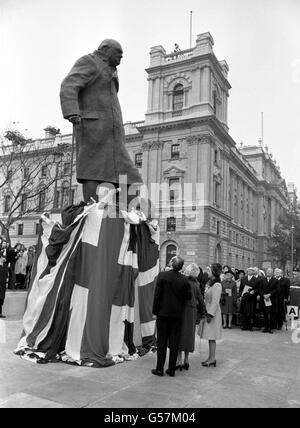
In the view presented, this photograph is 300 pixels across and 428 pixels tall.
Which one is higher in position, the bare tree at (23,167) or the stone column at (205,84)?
the stone column at (205,84)

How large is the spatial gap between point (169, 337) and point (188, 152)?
131 feet

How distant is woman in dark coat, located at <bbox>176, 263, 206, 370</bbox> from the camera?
20.5 ft

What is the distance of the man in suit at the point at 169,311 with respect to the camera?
575 cm

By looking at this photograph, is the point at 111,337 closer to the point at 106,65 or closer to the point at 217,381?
the point at 217,381

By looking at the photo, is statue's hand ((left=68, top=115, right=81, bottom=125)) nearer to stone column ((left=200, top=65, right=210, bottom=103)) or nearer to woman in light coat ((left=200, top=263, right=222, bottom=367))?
woman in light coat ((left=200, top=263, right=222, bottom=367))

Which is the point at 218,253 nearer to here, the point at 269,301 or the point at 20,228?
the point at 20,228

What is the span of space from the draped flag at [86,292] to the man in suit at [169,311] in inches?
33.8

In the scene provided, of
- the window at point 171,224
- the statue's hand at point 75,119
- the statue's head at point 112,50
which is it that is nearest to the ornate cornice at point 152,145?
the window at point 171,224

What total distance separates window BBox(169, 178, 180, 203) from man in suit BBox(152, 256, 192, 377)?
37713mm

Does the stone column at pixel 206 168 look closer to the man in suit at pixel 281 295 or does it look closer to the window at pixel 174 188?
the window at pixel 174 188

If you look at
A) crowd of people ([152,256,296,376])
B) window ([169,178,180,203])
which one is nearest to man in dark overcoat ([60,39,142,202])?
crowd of people ([152,256,296,376])

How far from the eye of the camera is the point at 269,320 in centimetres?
1136
